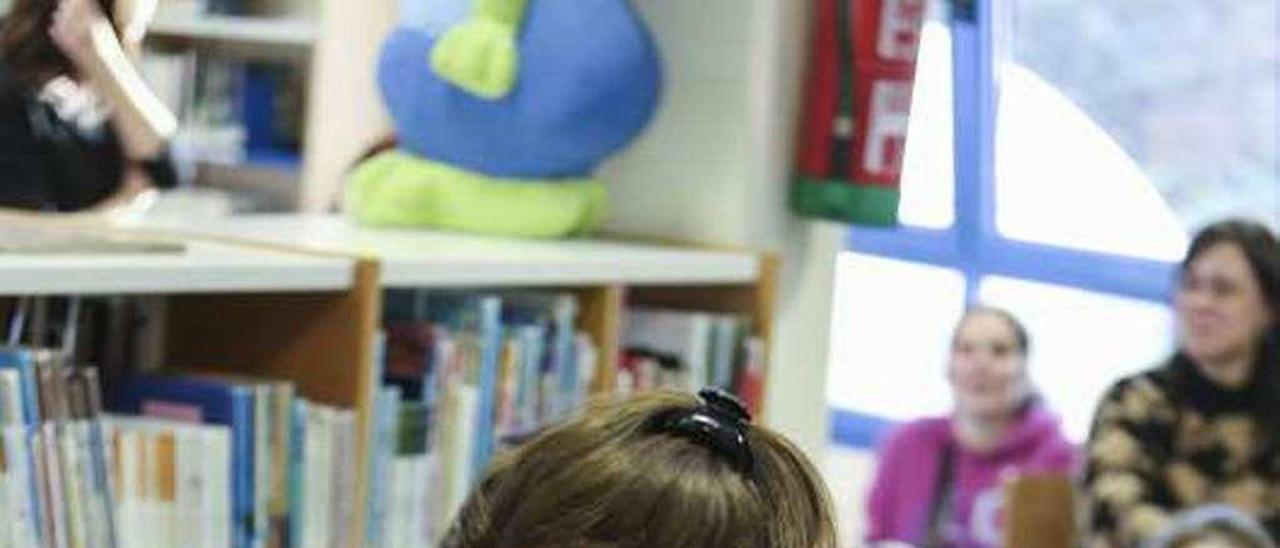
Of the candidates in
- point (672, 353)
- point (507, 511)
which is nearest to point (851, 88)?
point (672, 353)

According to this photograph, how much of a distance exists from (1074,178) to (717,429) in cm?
405

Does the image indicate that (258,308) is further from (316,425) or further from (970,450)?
(970,450)

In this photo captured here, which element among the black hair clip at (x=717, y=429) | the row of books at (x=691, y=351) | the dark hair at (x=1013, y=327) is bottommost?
the dark hair at (x=1013, y=327)

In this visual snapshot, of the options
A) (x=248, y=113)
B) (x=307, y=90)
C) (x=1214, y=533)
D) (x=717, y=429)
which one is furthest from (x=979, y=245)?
(x=717, y=429)

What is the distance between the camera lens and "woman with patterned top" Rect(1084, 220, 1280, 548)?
345cm

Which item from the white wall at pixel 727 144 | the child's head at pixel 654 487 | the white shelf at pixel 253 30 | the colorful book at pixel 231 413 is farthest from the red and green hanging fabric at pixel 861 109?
the child's head at pixel 654 487

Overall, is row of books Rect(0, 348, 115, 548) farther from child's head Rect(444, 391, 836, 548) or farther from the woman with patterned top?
the woman with patterned top

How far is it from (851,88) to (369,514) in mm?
886

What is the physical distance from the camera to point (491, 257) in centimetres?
259

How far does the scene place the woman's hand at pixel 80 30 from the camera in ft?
5.03

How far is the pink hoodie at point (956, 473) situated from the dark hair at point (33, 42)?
245cm

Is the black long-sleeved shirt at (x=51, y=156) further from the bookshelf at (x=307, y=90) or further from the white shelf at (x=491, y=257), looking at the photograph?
the bookshelf at (x=307, y=90)

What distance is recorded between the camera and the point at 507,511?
1.25 m

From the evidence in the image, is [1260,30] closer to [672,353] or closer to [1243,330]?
[1243,330]
